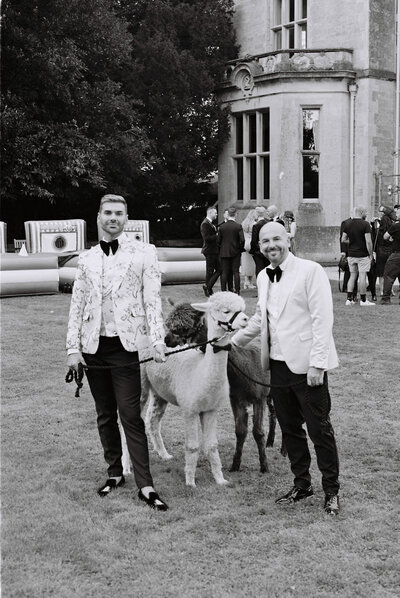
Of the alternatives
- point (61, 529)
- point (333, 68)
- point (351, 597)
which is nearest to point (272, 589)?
point (351, 597)

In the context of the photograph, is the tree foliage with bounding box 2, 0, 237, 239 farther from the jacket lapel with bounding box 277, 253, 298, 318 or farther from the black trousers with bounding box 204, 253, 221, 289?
the jacket lapel with bounding box 277, 253, 298, 318

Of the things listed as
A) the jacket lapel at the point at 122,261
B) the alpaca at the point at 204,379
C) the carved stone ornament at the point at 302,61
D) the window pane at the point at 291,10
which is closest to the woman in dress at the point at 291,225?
the carved stone ornament at the point at 302,61

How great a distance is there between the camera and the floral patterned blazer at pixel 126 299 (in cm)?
554

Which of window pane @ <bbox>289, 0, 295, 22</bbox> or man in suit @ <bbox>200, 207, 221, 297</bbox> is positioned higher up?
window pane @ <bbox>289, 0, 295, 22</bbox>

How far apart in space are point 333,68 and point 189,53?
5159 mm

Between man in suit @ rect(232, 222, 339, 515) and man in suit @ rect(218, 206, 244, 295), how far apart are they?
10.9 meters

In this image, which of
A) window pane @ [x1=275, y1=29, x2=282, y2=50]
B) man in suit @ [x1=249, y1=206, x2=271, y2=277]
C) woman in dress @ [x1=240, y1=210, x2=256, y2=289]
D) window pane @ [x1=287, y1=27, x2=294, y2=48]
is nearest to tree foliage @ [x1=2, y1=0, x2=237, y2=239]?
window pane @ [x1=275, y1=29, x2=282, y2=50]

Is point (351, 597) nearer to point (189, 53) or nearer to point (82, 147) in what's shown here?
point (82, 147)

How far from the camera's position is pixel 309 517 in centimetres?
534

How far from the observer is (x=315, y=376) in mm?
5219

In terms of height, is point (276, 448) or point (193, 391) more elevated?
point (193, 391)

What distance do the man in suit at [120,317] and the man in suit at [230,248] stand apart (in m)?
10.8

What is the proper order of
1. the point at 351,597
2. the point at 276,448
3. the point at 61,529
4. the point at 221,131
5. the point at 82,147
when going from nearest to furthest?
the point at 351,597 < the point at 61,529 < the point at 276,448 < the point at 82,147 < the point at 221,131

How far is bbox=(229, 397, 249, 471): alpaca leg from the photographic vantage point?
6.34 m
